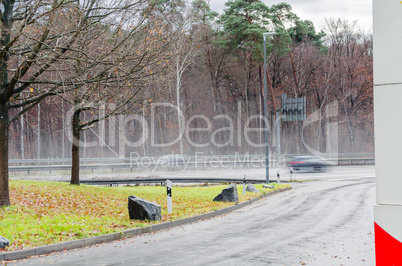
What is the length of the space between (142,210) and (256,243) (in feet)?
15.0

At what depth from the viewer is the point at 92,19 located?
14.7 m

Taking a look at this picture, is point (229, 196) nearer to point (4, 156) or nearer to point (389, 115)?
point (4, 156)

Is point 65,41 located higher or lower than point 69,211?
higher

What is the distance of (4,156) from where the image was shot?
48.4ft

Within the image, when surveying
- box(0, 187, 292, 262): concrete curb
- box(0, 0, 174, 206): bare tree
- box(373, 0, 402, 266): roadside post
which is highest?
box(0, 0, 174, 206): bare tree

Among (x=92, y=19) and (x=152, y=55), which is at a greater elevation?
(x=92, y=19)

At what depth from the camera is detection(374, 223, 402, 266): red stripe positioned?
3057mm

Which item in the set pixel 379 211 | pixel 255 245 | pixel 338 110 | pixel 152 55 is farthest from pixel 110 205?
pixel 338 110

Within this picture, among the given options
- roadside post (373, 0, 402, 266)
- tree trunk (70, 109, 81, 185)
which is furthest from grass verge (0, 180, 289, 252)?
roadside post (373, 0, 402, 266)

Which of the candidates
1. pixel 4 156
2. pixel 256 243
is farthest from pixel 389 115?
pixel 4 156

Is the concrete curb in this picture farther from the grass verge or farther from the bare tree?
the bare tree

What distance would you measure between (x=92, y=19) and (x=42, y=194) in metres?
7.03

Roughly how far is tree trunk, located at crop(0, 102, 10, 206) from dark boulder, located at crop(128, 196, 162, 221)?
377cm

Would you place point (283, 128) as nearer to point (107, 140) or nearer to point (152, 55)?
point (107, 140)
